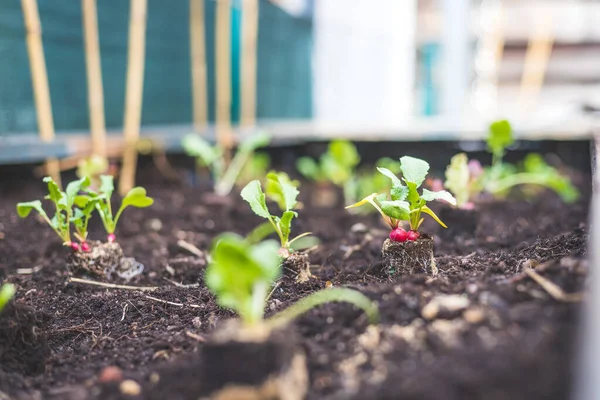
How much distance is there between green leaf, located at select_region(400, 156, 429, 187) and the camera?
4.18ft

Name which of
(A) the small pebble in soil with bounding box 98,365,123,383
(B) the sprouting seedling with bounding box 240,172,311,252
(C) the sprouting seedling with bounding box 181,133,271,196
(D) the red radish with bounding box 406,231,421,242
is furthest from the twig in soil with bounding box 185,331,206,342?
(C) the sprouting seedling with bounding box 181,133,271,196

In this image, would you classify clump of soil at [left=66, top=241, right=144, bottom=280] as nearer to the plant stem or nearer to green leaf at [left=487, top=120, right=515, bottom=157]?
the plant stem

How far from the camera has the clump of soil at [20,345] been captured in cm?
110

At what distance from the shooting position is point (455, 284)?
3.35ft

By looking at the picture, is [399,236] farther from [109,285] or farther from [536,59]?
[536,59]

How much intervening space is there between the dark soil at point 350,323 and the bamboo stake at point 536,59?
12.6 ft

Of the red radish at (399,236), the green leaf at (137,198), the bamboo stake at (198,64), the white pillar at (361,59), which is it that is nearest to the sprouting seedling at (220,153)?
the bamboo stake at (198,64)

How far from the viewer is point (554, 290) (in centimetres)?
87

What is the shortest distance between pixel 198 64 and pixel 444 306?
2809 millimetres

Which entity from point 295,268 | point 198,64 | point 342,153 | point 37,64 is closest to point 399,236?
point 295,268

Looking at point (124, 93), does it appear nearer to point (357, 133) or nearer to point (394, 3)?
point (357, 133)

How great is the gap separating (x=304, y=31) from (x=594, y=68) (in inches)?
110

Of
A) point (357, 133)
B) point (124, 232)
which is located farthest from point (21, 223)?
point (357, 133)

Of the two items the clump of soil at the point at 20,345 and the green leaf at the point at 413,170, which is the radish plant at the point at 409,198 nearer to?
the green leaf at the point at 413,170
